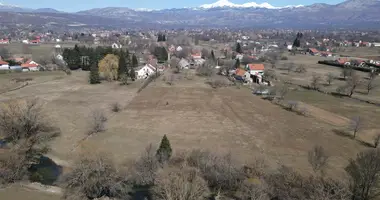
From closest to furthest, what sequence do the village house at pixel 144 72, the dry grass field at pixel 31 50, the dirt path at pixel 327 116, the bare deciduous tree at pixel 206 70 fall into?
the dirt path at pixel 327 116, the village house at pixel 144 72, the bare deciduous tree at pixel 206 70, the dry grass field at pixel 31 50

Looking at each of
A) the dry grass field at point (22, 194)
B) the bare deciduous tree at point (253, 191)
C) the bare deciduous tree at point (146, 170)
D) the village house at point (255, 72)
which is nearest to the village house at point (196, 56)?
the village house at point (255, 72)

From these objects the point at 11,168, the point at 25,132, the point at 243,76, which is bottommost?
the point at 11,168

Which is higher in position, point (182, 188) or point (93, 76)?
point (93, 76)

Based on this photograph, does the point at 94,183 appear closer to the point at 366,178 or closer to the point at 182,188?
the point at 182,188

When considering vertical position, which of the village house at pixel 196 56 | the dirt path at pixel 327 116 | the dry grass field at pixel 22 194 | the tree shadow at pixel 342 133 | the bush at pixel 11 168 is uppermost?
the village house at pixel 196 56

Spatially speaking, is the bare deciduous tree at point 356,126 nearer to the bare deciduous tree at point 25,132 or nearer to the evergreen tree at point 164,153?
the evergreen tree at point 164,153

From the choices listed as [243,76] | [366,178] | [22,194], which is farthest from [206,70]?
[22,194]

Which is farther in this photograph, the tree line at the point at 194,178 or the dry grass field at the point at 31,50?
the dry grass field at the point at 31,50

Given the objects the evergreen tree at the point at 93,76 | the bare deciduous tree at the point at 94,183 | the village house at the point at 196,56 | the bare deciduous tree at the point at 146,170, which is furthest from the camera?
the village house at the point at 196,56

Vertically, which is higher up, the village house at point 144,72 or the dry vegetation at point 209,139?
the village house at point 144,72
